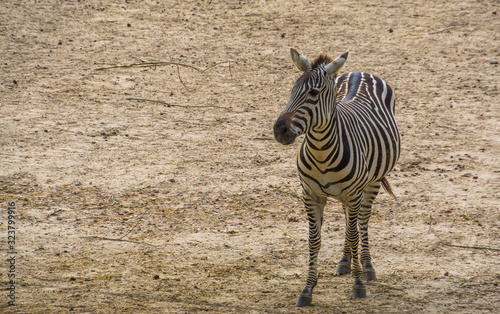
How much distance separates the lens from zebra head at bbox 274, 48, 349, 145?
4.77 meters

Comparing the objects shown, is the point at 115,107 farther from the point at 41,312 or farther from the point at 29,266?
the point at 41,312

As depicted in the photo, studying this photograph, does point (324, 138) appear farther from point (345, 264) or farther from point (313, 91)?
point (345, 264)

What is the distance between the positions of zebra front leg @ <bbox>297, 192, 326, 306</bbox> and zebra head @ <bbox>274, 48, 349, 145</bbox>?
77cm

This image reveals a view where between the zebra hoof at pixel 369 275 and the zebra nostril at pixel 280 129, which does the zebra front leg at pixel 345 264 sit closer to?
the zebra hoof at pixel 369 275

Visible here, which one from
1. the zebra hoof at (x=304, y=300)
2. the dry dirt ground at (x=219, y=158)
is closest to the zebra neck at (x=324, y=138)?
the zebra hoof at (x=304, y=300)

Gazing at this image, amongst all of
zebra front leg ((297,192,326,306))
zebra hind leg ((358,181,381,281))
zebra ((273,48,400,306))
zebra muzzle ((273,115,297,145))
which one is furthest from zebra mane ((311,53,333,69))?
zebra hind leg ((358,181,381,281))

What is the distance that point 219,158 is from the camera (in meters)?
8.96

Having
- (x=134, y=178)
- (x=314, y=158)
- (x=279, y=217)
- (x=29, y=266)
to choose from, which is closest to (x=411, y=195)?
(x=279, y=217)

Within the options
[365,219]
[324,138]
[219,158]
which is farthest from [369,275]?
[219,158]

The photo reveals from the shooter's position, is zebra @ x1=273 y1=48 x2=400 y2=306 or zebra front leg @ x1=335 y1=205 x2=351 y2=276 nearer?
zebra @ x1=273 y1=48 x2=400 y2=306

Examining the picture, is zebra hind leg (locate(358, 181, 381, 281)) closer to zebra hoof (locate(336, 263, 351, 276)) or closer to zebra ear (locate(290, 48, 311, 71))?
zebra hoof (locate(336, 263, 351, 276))

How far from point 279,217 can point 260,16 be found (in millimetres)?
7211

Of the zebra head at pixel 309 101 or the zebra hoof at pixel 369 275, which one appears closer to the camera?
the zebra head at pixel 309 101

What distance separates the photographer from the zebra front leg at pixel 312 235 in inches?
215
